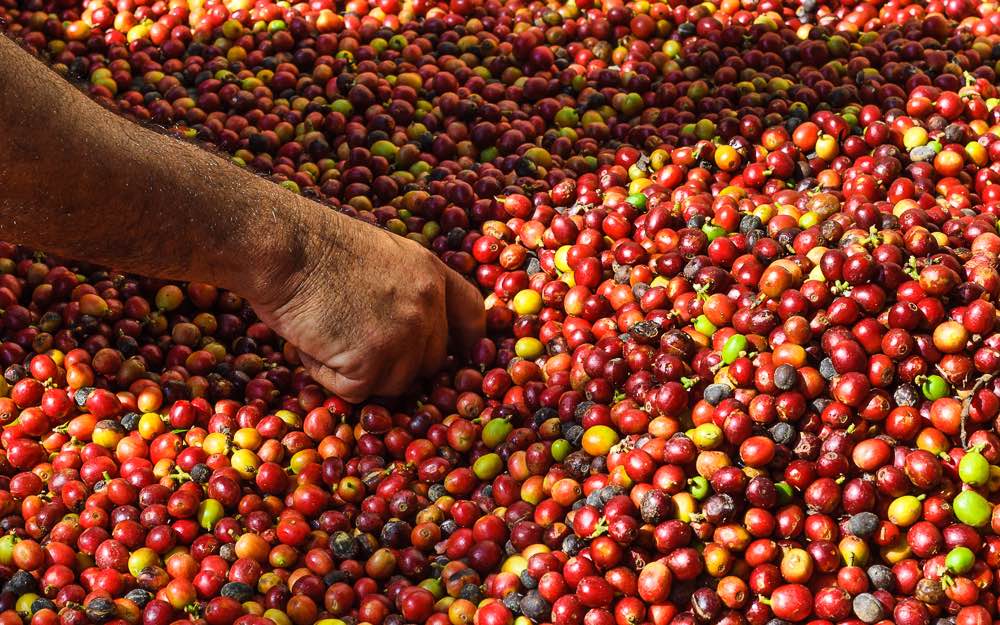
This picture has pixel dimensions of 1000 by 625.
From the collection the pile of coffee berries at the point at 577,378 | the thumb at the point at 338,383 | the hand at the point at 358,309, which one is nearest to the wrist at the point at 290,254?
the hand at the point at 358,309

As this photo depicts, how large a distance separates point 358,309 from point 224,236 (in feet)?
2.00

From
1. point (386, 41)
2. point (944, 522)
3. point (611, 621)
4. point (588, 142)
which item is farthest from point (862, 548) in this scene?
point (386, 41)

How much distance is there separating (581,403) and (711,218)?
3.71 ft

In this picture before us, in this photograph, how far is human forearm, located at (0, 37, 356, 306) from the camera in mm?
3080

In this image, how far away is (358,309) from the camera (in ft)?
13.0

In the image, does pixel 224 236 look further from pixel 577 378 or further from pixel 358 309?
pixel 577 378

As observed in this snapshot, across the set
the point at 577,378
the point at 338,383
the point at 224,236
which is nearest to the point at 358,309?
the point at 338,383

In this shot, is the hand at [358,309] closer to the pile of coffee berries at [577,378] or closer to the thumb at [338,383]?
the thumb at [338,383]

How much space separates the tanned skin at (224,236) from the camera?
10.3 ft

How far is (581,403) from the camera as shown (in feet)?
12.7

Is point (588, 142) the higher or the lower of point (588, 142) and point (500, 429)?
the higher

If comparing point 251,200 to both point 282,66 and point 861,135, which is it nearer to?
point 282,66

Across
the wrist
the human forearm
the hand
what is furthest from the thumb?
the human forearm

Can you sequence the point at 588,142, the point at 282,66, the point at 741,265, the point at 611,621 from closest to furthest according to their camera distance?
the point at 611,621
the point at 741,265
the point at 588,142
the point at 282,66
